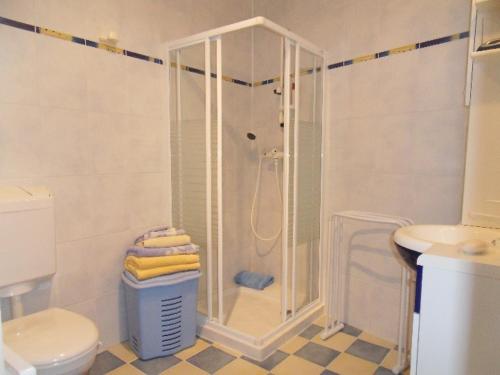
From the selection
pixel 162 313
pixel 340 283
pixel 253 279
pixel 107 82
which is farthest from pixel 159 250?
pixel 340 283

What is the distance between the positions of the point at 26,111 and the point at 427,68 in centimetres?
219

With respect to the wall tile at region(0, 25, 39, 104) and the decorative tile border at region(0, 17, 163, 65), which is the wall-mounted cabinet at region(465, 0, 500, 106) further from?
the wall tile at region(0, 25, 39, 104)

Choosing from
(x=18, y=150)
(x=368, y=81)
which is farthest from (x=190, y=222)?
(x=368, y=81)

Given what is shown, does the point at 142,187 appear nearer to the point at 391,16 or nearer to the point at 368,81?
the point at 368,81

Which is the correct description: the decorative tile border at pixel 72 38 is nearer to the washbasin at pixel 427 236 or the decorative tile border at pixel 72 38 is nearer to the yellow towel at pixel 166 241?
the yellow towel at pixel 166 241

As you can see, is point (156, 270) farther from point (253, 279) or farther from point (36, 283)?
point (253, 279)

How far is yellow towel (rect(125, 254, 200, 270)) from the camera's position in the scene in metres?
1.99

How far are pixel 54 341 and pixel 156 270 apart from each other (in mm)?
628

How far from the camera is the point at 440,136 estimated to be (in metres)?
2.02

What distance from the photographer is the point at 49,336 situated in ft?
4.96

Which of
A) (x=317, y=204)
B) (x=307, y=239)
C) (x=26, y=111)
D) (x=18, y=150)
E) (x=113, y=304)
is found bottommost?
(x=113, y=304)

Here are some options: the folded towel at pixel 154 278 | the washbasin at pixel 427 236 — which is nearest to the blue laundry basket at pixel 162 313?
the folded towel at pixel 154 278

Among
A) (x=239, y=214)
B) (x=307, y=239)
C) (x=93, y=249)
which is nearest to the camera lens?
(x=93, y=249)

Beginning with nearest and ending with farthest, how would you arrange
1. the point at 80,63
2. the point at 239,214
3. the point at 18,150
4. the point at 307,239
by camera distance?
the point at 18,150 < the point at 80,63 < the point at 307,239 < the point at 239,214
